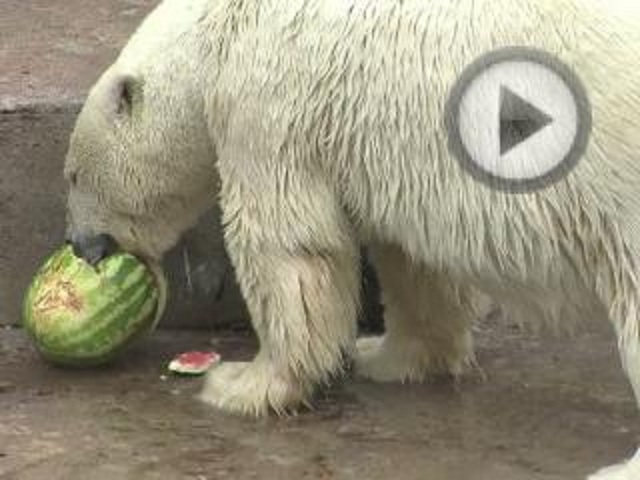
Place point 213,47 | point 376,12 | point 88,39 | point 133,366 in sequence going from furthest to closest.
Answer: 1. point 88,39
2. point 133,366
3. point 213,47
4. point 376,12

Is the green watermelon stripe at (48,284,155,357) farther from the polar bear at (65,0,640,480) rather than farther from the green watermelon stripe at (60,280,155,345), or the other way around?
the polar bear at (65,0,640,480)

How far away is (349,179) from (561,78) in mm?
611

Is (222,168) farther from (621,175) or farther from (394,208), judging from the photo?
(621,175)

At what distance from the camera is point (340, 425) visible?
4.16 meters

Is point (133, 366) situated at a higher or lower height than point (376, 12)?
lower

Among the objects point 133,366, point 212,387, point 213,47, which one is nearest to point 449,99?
point 213,47

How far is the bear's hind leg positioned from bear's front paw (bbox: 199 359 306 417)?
1.35 feet

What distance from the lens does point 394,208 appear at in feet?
12.7

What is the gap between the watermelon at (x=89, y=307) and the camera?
4.37 m

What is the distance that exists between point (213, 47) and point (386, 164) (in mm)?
561

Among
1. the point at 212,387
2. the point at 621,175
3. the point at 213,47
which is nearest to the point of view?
the point at 621,175

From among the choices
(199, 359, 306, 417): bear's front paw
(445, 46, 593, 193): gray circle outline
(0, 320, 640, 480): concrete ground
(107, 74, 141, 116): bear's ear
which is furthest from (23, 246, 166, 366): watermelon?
Result: (445, 46, 593, 193): gray circle outline

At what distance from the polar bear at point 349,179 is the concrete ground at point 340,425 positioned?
0.40 ft

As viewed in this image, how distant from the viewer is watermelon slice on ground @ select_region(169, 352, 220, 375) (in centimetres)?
454
